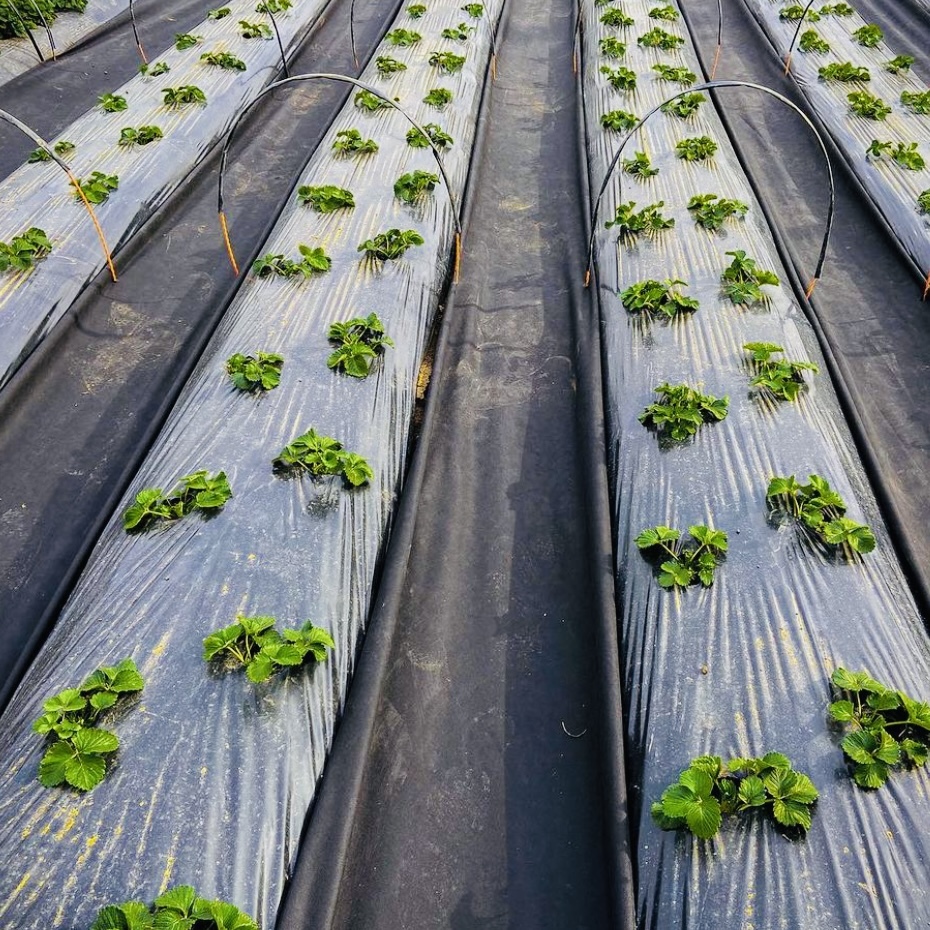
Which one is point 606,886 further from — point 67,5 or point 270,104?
point 67,5

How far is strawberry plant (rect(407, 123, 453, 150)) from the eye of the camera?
10.6 m

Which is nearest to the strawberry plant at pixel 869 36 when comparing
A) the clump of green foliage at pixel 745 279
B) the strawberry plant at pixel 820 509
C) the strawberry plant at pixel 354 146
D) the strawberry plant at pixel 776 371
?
the clump of green foliage at pixel 745 279

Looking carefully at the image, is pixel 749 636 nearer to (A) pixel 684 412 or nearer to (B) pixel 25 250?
(A) pixel 684 412

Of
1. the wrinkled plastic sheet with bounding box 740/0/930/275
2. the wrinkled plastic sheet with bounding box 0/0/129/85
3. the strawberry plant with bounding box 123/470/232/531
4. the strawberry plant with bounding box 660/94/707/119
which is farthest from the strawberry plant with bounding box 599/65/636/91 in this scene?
the wrinkled plastic sheet with bounding box 0/0/129/85

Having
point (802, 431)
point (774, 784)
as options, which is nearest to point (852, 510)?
point (802, 431)

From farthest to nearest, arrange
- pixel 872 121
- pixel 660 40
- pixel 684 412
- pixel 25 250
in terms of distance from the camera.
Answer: pixel 660 40 < pixel 872 121 < pixel 25 250 < pixel 684 412

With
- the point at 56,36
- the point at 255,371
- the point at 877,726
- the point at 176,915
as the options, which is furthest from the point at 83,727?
the point at 56,36

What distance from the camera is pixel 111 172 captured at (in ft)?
33.9

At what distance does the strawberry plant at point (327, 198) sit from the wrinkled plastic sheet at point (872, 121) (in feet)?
23.0

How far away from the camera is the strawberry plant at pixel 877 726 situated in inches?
165

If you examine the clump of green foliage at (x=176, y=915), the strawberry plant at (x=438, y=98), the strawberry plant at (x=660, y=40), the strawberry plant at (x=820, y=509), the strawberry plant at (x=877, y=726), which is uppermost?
the strawberry plant at (x=660, y=40)

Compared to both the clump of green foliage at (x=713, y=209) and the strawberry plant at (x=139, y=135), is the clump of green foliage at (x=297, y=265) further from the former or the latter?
the clump of green foliage at (x=713, y=209)

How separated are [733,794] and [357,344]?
4.99 m

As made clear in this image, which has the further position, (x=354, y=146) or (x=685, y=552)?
(x=354, y=146)
